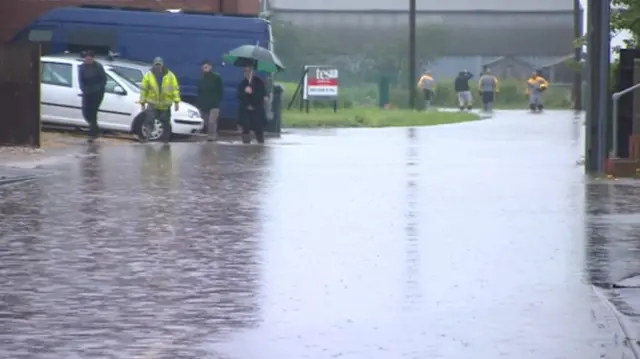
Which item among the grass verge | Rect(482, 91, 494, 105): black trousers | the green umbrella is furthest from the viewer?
Rect(482, 91, 494, 105): black trousers

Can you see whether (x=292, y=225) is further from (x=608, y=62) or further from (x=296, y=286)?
(x=608, y=62)

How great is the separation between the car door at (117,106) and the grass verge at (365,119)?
10097mm

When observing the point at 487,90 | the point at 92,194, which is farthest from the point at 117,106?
the point at 487,90

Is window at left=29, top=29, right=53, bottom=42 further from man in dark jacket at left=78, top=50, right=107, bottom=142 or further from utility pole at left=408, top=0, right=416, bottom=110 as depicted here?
utility pole at left=408, top=0, right=416, bottom=110

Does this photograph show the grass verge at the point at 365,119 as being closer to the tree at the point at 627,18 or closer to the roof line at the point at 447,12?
the tree at the point at 627,18

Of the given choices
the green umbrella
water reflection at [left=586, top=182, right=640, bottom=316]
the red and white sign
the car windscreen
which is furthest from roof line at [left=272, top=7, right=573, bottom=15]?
water reflection at [left=586, top=182, right=640, bottom=316]

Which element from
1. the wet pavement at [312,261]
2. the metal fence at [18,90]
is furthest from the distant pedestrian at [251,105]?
the wet pavement at [312,261]

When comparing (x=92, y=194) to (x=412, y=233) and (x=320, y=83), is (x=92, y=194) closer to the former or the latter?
(x=412, y=233)

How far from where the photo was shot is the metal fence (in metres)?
26.1

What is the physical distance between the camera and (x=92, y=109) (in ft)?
95.4

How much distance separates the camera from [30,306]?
10.8 meters

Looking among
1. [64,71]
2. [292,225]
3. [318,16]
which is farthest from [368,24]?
[292,225]

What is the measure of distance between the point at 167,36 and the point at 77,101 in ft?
11.5

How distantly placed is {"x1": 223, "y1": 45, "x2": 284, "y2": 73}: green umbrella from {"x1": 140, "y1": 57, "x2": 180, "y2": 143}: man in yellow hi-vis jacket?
7.57ft
